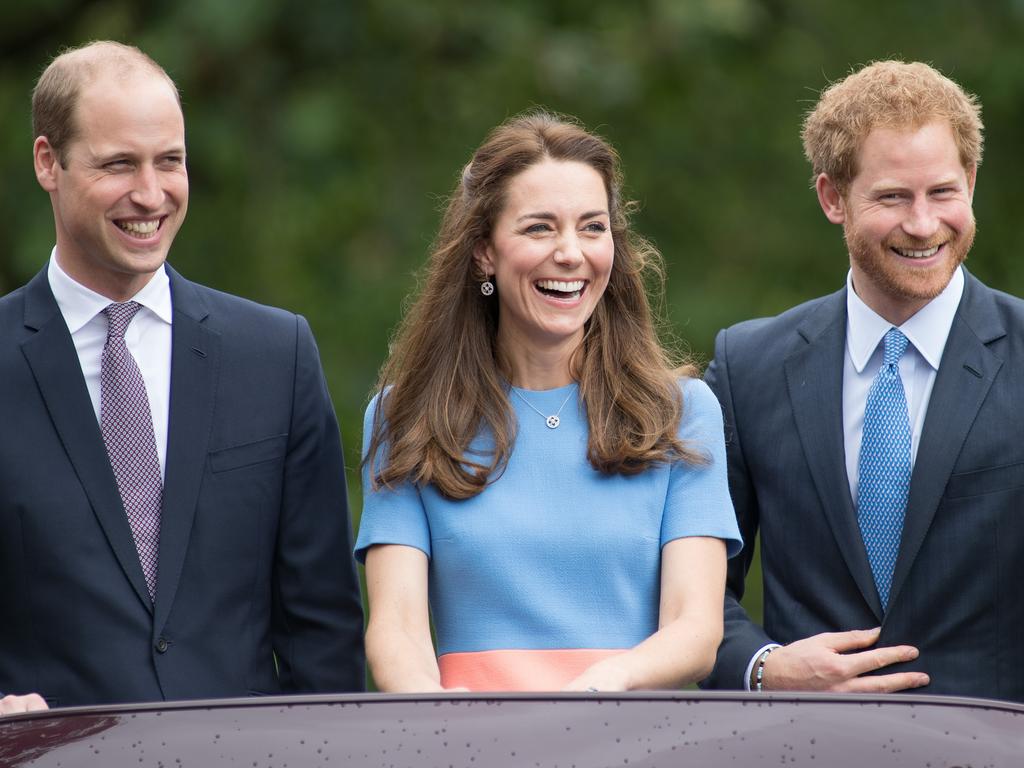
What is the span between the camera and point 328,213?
9.89 m

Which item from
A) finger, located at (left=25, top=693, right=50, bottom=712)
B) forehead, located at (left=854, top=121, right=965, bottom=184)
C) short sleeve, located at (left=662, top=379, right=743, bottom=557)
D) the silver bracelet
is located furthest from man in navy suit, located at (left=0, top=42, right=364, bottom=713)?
forehead, located at (left=854, top=121, right=965, bottom=184)

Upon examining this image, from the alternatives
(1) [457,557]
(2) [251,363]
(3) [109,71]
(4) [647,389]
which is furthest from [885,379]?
(3) [109,71]

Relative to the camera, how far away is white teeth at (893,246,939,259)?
3934 mm

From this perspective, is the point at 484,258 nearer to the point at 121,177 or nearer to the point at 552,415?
the point at 552,415

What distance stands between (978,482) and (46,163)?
1.98 m

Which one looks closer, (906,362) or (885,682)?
(885,682)

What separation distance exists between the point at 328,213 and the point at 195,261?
748mm

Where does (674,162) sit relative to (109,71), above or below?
above

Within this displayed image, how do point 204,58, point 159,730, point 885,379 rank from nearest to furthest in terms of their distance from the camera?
point 159,730 → point 885,379 → point 204,58

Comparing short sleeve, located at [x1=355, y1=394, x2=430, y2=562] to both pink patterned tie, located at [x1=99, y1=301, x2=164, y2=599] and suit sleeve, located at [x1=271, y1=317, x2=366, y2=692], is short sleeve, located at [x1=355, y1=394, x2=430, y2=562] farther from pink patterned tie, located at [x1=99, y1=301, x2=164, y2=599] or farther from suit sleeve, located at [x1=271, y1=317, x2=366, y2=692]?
pink patterned tie, located at [x1=99, y1=301, x2=164, y2=599]

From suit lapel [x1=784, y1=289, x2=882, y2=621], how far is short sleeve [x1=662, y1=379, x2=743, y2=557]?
0.26 m

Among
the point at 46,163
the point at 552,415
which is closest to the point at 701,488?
the point at 552,415

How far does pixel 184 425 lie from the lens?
3.84m

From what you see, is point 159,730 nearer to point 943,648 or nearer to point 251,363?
point 251,363
